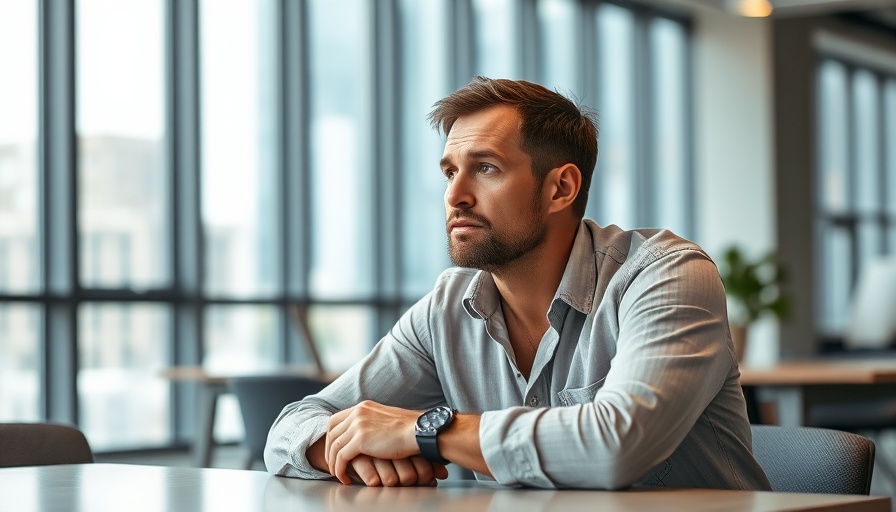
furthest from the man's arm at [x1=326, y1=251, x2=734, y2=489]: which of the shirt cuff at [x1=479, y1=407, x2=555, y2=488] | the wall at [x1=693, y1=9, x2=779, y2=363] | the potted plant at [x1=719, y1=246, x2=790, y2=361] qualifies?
the wall at [x1=693, y1=9, x2=779, y2=363]

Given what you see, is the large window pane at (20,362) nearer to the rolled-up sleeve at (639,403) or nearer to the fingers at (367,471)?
the fingers at (367,471)

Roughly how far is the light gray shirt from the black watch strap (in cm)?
8

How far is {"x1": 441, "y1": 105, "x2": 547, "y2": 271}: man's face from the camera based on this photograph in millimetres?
2094

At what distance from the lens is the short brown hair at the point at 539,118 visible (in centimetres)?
215

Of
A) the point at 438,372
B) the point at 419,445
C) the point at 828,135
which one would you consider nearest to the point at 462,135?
the point at 438,372

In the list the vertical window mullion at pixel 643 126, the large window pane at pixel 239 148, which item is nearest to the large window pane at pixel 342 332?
the large window pane at pixel 239 148

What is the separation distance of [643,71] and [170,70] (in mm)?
4367

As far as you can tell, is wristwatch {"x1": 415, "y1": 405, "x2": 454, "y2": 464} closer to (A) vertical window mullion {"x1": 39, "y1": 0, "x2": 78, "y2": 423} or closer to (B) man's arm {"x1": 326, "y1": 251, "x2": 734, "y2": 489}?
(B) man's arm {"x1": 326, "y1": 251, "x2": 734, "y2": 489}

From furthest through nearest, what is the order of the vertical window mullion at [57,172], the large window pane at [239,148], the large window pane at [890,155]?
the large window pane at [890,155] → the large window pane at [239,148] → the vertical window mullion at [57,172]

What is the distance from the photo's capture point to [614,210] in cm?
914

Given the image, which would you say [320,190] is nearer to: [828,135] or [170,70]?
[170,70]

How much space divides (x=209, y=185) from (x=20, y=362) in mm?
1414

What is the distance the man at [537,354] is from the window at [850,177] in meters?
8.77

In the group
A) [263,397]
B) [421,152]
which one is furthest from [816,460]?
[421,152]
